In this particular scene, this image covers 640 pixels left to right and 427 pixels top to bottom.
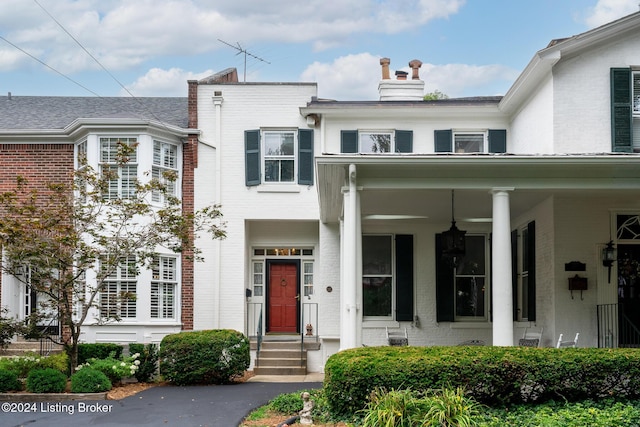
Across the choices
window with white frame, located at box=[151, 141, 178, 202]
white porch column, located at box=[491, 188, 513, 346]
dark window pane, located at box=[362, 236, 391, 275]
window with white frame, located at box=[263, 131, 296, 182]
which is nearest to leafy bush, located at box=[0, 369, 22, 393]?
window with white frame, located at box=[151, 141, 178, 202]

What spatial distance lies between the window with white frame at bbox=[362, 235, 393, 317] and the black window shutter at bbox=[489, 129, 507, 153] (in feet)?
10.7

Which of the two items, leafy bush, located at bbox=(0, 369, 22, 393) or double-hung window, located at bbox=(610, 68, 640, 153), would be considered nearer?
leafy bush, located at bbox=(0, 369, 22, 393)

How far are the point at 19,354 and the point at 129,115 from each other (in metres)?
6.33

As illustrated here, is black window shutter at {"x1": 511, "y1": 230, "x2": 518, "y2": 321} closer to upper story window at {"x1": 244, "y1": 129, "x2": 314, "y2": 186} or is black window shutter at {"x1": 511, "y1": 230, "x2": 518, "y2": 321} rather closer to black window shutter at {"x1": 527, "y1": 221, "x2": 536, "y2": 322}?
black window shutter at {"x1": 527, "y1": 221, "x2": 536, "y2": 322}

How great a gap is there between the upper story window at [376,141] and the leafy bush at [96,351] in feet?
22.8

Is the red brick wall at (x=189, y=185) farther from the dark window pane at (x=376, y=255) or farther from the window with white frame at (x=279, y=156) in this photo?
the dark window pane at (x=376, y=255)

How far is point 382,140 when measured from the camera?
18.8 meters

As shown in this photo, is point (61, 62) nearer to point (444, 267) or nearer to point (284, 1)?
point (284, 1)

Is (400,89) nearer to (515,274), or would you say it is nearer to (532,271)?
(515,274)

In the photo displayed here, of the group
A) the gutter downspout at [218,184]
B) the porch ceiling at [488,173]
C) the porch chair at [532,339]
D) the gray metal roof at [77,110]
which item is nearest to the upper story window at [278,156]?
the gutter downspout at [218,184]

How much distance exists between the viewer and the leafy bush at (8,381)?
1350 cm

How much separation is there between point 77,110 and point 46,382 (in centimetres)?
969

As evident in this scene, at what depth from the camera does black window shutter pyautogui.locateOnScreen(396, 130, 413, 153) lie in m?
18.5

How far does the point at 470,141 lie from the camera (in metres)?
18.8
